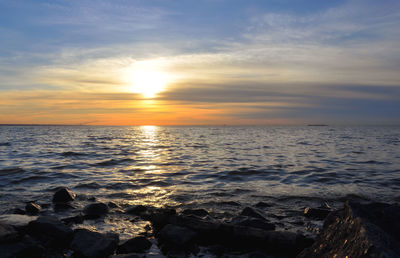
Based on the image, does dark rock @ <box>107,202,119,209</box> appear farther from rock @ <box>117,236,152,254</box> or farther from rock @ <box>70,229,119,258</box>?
rock @ <box>117,236,152,254</box>

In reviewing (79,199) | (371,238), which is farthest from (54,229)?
(371,238)

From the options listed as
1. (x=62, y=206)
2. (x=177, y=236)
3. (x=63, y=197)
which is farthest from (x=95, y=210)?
(x=177, y=236)

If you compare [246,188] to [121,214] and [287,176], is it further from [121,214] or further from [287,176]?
[121,214]

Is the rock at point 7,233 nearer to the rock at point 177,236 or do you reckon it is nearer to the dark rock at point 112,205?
the rock at point 177,236

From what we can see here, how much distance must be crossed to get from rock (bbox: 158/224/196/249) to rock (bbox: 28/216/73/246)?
214 cm

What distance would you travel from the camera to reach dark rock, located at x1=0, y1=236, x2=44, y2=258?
5204mm

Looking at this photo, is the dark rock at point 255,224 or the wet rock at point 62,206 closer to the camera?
the dark rock at point 255,224

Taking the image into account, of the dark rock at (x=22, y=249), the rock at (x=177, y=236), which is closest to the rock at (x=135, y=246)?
the rock at (x=177, y=236)

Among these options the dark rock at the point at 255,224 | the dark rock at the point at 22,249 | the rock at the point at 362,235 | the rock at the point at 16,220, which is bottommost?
the dark rock at the point at 255,224

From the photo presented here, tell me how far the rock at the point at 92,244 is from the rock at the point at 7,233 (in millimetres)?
1133

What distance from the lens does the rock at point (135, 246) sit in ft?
19.3

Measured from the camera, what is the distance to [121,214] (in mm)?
8523

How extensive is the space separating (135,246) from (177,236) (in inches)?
36.7

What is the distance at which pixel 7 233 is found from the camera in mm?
5512
